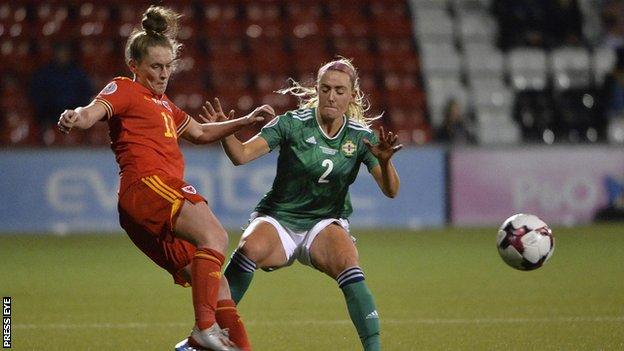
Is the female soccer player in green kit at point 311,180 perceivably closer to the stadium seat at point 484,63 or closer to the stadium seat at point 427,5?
the stadium seat at point 484,63

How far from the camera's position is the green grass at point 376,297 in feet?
22.1

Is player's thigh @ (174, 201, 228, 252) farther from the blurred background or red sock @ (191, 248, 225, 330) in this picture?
the blurred background

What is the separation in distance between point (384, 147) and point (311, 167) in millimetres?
567

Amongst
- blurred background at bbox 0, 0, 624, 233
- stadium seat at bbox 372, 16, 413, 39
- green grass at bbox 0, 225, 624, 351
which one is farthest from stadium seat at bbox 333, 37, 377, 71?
green grass at bbox 0, 225, 624, 351

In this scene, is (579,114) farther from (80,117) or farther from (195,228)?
(80,117)

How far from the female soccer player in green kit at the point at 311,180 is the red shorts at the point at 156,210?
0.59m

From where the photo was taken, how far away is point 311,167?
248 inches

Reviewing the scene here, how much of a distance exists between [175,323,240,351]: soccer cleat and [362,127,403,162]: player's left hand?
1.27 meters

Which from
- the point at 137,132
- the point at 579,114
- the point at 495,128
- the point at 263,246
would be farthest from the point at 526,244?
the point at 495,128

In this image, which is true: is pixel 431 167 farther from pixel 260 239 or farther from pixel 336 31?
pixel 260 239

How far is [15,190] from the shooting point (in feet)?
45.8

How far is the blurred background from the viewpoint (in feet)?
47.4

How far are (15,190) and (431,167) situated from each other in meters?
5.31

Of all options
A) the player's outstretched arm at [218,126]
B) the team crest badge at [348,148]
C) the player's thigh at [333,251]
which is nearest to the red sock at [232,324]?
the player's thigh at [333,251]
